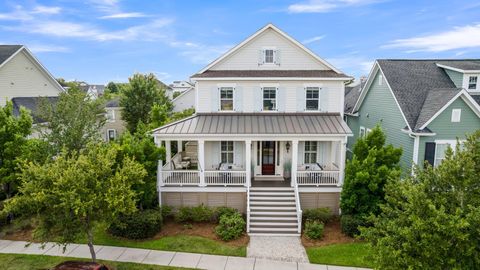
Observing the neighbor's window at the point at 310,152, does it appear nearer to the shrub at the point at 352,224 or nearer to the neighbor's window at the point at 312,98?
the neighbor's window at the point at 312,98

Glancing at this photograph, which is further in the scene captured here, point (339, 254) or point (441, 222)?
point (339, 254)

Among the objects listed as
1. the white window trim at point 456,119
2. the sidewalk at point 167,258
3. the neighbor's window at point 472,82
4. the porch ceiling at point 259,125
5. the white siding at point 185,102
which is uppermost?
the neighbor's window at point 472,82

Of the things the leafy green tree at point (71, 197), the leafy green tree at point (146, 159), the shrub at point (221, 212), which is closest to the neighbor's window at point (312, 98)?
the shrub at point (221, 212)

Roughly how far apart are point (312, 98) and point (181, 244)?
11.1 metres

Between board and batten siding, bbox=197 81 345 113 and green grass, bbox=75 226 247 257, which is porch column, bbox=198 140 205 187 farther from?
green grass, bbox=75 226 247 257

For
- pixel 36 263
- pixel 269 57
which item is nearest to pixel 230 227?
pixel 36 263

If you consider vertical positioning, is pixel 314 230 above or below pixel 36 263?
above

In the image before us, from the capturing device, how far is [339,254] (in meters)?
12.9

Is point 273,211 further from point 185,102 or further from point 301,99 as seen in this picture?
point 185,102

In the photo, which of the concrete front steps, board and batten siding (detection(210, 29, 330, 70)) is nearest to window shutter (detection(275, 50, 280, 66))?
board and batten siding (detection(210, 29, 330, 70))

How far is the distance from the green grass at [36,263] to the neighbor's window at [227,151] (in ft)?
26.9

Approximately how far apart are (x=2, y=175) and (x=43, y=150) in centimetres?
265

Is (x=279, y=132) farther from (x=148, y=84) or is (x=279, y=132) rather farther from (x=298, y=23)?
(x=148, y=84)

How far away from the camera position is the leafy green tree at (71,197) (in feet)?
32.1
